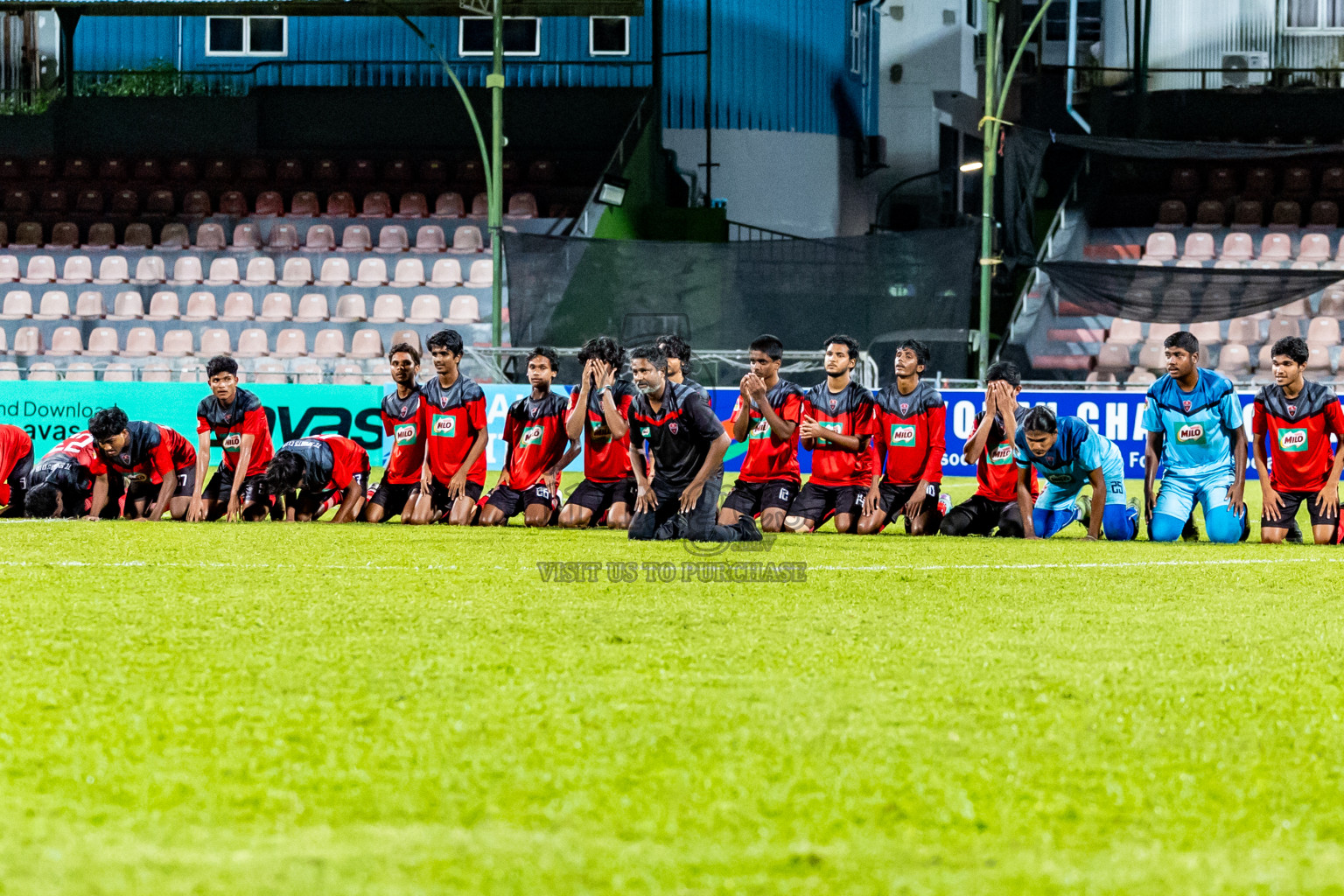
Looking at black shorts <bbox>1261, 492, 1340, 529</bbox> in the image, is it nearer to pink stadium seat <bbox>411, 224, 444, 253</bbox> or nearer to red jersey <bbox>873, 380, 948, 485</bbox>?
red jersey <bbox>873, 380, 948, 485</bbox>

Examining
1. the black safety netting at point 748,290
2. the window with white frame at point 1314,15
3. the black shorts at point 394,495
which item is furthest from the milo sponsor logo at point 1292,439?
the window with white frame at point 1314,15

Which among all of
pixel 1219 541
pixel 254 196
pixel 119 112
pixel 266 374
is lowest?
pixel 1219 541

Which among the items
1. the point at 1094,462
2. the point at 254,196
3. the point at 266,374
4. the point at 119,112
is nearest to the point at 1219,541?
the point at 1094,462

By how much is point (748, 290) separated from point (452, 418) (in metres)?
7.24

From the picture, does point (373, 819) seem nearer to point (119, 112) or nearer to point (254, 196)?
point (254, 196)

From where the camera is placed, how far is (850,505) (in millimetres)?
11617

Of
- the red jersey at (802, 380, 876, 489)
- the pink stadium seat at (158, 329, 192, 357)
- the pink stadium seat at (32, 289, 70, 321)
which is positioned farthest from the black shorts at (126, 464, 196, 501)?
the pink stadium seat at (32, 289, 70, 321)

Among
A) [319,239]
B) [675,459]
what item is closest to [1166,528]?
[675,459]

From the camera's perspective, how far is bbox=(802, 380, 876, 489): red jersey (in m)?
11.6

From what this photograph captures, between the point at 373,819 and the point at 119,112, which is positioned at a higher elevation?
the point at 119,112

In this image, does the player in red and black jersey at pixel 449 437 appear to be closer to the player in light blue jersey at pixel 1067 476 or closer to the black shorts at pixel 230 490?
the black shorts at pixel 230 490

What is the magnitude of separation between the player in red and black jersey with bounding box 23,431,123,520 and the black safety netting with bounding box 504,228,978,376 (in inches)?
282

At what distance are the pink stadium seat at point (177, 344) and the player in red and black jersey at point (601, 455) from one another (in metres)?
12.8

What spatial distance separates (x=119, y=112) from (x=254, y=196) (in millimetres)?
3846
